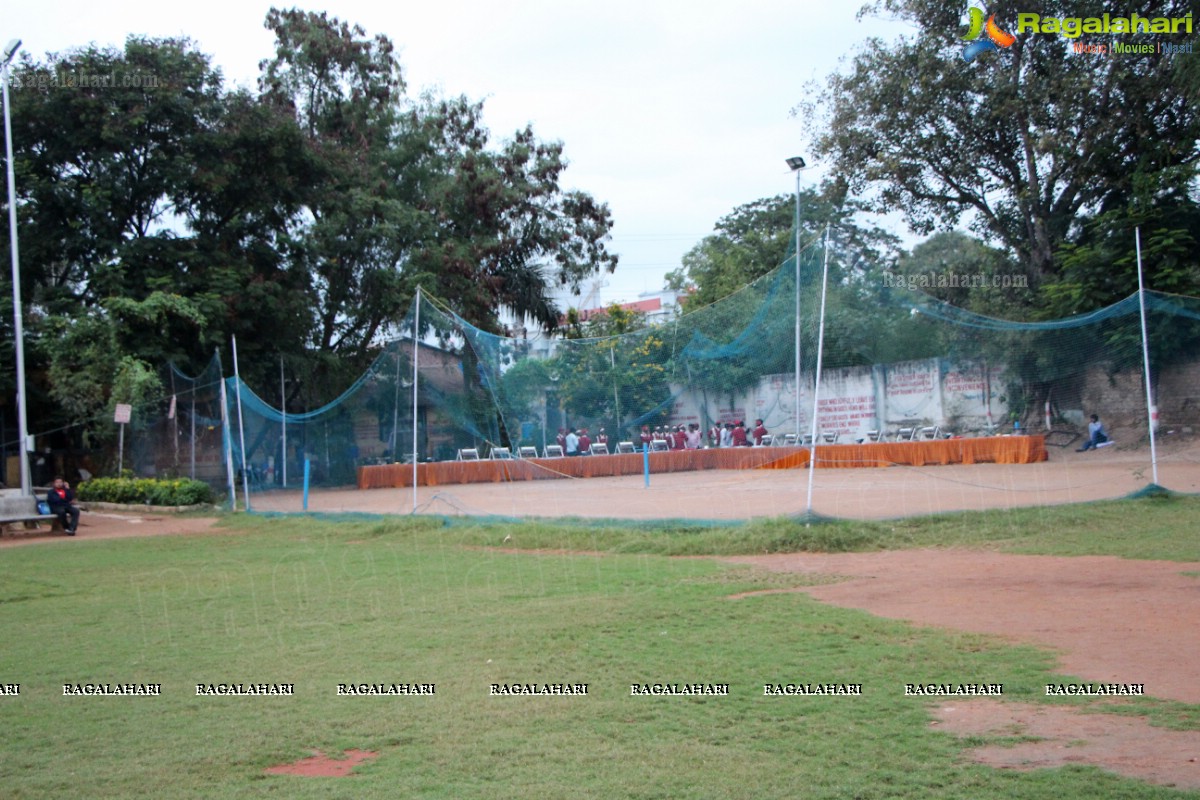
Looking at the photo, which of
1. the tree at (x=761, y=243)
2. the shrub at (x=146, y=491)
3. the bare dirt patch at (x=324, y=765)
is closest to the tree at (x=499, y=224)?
the tree at (x=761, y=243)

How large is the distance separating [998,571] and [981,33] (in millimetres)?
19602

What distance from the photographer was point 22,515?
719 inches

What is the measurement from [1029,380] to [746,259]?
77.5ft

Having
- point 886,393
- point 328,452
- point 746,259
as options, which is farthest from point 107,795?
point 746,259

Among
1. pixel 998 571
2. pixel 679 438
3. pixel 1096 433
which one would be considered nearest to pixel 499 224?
pixel 679 438

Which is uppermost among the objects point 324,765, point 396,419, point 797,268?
point 797,268

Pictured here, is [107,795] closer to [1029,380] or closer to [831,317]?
[831,317]

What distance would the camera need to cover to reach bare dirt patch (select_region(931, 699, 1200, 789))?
172 inches

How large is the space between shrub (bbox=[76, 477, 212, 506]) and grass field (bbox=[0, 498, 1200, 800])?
9.05 metres

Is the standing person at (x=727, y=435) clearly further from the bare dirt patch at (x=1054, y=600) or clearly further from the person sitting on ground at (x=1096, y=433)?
the person sitting on ground at (x=1096, y=433)

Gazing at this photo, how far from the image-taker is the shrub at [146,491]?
69.4 feet

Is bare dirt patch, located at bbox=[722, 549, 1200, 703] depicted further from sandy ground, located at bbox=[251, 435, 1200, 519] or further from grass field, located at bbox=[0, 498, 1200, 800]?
sandy ground, located at bbox=[251, 435, 1200, 519]

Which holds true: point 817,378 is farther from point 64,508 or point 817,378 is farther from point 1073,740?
point 64,508

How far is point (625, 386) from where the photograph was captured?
16656 millimetres
